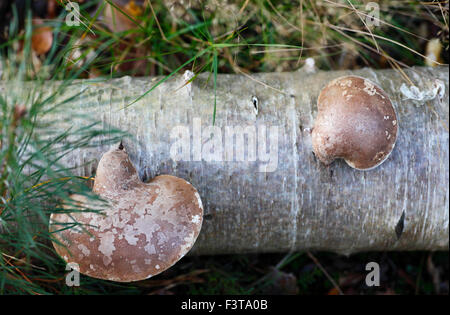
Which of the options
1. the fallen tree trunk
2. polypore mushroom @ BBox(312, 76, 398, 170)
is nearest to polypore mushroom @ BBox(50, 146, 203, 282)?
the fallen tree trunk

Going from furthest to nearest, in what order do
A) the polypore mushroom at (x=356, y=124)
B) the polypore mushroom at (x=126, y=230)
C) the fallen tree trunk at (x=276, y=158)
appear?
the fallen tree trunk at (x=276, y=158), the polypore mushroom at (x=356, y=124), the polypore mushroom at (x=126, y=230)

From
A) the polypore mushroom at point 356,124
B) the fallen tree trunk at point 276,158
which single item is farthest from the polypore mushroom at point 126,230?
the polypore mushroom at point 356,124

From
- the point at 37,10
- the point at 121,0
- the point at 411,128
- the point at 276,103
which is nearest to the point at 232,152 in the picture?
the point at 276,103

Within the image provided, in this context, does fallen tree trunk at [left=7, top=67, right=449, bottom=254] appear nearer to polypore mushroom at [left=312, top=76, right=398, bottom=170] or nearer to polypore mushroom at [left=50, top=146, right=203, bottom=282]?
polypore mushroom at [left=312, top=76, right=398, bottom=170]

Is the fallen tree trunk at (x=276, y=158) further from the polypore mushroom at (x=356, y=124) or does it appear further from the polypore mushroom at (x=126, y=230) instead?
the polypore mushroom at (x=126, y=230)

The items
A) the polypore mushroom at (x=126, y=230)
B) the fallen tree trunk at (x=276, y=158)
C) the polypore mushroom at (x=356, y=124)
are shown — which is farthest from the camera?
the fallen tree trunk at (x=276, y=158)

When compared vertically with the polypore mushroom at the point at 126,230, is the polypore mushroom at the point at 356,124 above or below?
above

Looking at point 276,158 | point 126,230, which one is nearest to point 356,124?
point 276,158

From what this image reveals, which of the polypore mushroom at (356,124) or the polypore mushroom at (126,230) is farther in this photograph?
the polypore mushroom at (356,124)
